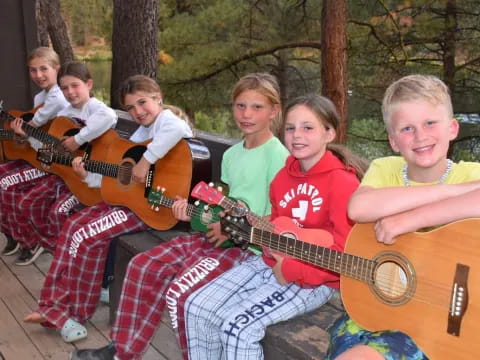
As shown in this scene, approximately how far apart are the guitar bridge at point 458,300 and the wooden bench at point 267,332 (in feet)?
1.64

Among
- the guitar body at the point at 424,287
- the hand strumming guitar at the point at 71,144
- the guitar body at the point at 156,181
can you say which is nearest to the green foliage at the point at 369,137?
the hand strumming guitar at the point at 71,144

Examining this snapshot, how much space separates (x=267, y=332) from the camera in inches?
82.5

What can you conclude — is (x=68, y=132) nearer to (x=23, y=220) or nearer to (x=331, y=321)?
(x=23, y=220)

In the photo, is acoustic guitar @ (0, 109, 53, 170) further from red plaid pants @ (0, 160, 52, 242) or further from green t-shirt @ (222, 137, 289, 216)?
green t-shirt @ (222, 137, 289, 216)

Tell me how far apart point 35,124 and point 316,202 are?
2520 millimetres

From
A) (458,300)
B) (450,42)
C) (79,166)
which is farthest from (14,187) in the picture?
(450,42)

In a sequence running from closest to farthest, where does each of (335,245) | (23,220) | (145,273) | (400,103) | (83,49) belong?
1. (400,103)
2. (335,245)
3. (145,273)
4. (23,220)
5. (83,49)

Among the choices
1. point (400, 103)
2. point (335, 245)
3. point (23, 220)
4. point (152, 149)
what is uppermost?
point (400, 103)

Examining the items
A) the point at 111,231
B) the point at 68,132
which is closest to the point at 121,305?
the point at 111,231

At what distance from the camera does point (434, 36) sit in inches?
329

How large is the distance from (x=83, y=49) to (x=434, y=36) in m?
13.1

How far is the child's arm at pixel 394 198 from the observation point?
175 cm

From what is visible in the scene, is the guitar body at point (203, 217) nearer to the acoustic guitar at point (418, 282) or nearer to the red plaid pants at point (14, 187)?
the acoustic guitar at point (418, 282)

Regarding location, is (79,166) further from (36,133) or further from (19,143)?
(19,143)
